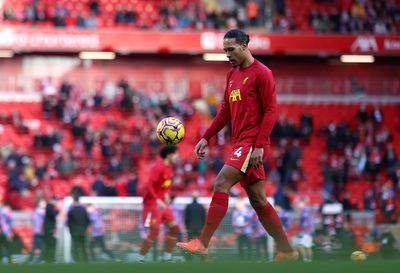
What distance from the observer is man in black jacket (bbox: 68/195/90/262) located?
16.4m

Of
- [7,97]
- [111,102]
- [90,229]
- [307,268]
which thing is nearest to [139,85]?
[111,102]

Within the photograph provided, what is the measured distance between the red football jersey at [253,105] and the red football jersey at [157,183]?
187 inches

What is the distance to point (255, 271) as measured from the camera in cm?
643

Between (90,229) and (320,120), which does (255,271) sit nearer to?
(90,229)

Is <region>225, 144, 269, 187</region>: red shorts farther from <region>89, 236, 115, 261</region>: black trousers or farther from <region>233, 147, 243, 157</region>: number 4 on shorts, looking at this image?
<region>89, 236, 115, 261</region>: black trousers

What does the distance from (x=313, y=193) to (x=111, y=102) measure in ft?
23.7

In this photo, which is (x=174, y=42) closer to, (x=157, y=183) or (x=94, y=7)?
(x=94, y=7)

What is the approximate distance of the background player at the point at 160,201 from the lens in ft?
44.9

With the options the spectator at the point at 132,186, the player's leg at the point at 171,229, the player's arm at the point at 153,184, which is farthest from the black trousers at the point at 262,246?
the spectator at the point at 132,186

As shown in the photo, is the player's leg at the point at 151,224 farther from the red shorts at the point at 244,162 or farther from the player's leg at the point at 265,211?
the red shorts at the point at 244,162

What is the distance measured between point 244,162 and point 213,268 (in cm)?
224

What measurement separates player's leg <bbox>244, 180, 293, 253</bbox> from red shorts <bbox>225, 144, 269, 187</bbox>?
0.28 ft

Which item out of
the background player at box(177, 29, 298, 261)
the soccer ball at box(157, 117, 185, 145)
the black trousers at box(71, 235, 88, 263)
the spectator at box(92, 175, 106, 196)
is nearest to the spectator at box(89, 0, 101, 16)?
the spectator at box(92, 175, 106, 196)

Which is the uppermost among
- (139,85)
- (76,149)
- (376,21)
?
(376,21)
